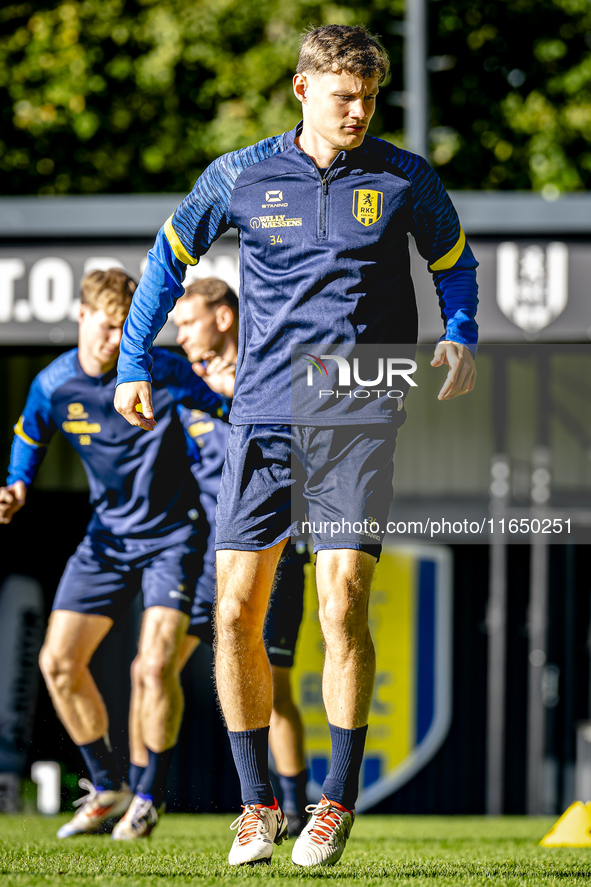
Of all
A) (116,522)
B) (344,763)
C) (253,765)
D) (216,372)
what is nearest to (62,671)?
(116,522)

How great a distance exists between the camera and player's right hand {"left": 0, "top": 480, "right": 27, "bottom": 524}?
166 inches

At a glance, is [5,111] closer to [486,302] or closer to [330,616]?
[486,302]

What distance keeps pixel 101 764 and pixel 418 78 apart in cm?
717

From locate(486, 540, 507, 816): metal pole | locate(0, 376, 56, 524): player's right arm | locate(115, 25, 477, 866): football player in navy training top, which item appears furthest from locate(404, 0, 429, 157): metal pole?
locate(115, 25, 477, 866): football player in navy training top

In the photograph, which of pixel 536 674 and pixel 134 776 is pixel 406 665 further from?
pixel 134 776

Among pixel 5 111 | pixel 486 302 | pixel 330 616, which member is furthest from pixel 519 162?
pixel 330 616

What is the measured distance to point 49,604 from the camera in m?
4.67

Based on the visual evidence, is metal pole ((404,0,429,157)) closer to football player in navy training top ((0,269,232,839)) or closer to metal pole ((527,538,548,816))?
metal pole ((527,538,548,816))

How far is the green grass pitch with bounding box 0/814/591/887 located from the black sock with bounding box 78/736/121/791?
0.22m

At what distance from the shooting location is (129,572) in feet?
14.1

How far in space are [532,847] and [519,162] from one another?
1137 centimetres

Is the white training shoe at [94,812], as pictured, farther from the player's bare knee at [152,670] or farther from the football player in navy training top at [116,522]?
the player's bare knee at [152,670]

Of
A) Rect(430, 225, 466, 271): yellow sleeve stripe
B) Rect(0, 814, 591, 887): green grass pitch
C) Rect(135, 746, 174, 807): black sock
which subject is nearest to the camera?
Rect(0, 814, 591, 887): green grass pitch

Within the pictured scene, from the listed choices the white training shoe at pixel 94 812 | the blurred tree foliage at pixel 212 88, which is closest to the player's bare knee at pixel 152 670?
the white training shoe at pixel 94 812
